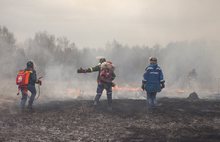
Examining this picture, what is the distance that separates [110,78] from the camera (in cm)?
1514

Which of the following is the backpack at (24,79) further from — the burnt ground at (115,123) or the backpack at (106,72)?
the backpack at (106,72)

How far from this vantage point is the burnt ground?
31.3ft

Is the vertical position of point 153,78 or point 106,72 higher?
point 106,72

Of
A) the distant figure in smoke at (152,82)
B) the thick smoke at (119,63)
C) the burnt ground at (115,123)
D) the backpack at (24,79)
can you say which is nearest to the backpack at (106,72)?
the burnt ground at (115,123)

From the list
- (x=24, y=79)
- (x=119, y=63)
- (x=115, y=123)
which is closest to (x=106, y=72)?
(x=24, y=79)

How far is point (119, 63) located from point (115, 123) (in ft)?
140

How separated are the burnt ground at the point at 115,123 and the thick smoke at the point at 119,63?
56.6 ft

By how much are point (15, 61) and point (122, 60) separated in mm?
23530

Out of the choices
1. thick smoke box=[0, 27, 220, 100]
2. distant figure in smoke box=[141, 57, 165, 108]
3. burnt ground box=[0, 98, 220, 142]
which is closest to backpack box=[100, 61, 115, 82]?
burnt ground box=[0, 98, 220, 142]

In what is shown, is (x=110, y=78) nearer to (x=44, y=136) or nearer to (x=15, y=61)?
(x=44, y=136)

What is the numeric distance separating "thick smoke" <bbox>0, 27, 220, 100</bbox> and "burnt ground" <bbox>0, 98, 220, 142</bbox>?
17241 millimetres

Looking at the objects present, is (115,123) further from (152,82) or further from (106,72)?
(106,72)

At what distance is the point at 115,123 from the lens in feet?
38.0

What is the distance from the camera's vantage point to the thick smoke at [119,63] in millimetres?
35438
